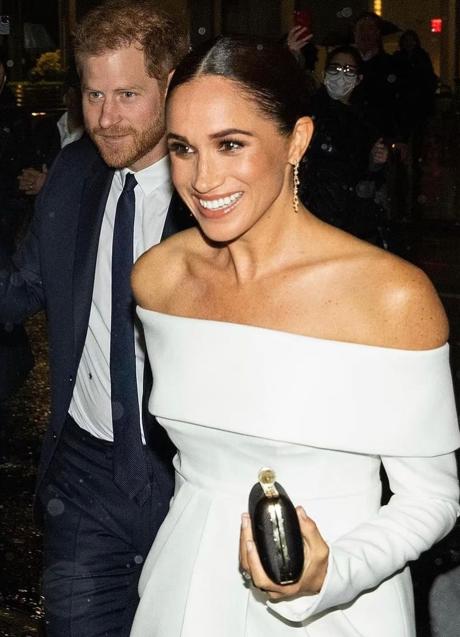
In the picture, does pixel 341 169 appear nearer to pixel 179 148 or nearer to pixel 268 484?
pixel 179 148

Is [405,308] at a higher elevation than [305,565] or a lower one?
higher

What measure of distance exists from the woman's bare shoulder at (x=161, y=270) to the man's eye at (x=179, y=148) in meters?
0.40

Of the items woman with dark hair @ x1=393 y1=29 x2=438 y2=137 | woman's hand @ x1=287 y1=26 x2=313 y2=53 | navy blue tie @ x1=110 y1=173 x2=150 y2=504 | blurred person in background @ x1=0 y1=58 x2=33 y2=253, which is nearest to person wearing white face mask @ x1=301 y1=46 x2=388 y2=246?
woman's hand @ x1=287 y1=26 x2=313 y2=53

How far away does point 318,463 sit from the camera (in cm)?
262

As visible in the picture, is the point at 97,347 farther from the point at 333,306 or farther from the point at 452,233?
the point at 452,233

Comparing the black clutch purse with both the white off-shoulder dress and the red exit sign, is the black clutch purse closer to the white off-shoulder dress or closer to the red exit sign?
the white off-shoulder dress

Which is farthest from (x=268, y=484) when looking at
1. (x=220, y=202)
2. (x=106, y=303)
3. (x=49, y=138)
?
(x=49, y=138)

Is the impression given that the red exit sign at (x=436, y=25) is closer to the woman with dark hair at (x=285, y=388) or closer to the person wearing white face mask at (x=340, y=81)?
the person wearing white face mask at (x=340, y=81)

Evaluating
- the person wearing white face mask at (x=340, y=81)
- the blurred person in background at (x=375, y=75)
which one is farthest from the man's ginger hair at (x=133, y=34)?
the blurred person in background at (x=375, y=75)

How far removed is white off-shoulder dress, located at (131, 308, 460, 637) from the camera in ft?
8.48

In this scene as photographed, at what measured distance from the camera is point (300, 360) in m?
2.64

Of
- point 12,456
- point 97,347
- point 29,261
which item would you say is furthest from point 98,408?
point 12,456

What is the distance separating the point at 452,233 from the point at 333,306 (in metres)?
11.7

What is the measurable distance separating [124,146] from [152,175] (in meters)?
0.13
